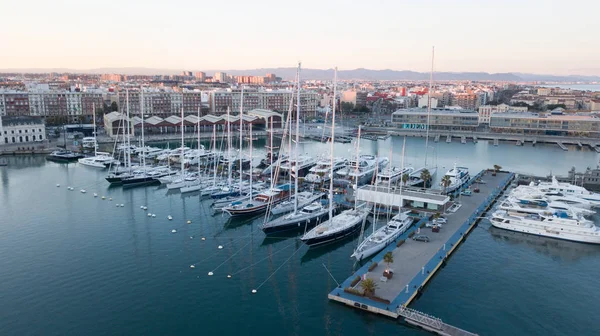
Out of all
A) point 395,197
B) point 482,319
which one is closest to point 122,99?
point 395,197

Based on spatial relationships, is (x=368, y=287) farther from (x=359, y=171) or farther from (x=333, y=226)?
(x=359, y=171)

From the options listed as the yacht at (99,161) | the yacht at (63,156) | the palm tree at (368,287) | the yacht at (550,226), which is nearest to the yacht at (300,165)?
the yacht at (99,161)

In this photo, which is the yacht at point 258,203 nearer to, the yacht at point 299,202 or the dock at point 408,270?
the yacht at point 299,202

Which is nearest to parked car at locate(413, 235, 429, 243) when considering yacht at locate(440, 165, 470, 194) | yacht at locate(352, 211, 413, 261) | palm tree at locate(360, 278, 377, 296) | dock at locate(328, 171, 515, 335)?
dock at locate(328, 171, 515, 335)

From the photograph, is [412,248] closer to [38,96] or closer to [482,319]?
[482,319]

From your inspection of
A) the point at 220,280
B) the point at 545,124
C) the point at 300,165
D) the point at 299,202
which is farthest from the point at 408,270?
the point at 545,124

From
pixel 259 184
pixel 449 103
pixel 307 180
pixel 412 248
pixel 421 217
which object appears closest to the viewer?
pixel 412 248

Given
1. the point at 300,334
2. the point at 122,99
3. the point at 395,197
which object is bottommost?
the point at 300,334
